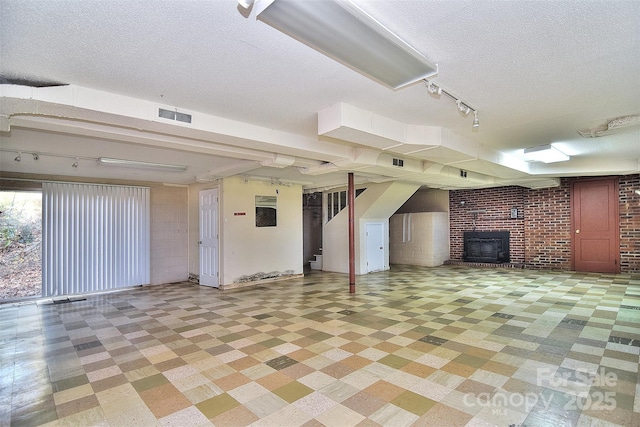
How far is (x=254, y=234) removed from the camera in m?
8.02

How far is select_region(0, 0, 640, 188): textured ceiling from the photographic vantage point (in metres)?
2.04

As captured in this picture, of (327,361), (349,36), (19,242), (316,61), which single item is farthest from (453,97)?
(19,242)

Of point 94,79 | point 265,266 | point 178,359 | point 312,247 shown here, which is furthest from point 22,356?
point 312,247

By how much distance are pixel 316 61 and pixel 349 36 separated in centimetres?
54

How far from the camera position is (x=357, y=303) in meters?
5.71

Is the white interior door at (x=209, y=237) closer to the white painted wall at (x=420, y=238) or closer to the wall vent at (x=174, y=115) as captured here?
the wall vent at (x=174, y=115)

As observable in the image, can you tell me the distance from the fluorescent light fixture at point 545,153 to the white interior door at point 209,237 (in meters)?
6.46

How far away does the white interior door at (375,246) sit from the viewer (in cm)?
946

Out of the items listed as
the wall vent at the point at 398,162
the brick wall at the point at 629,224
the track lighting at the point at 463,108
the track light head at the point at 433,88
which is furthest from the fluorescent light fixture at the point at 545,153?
the brick wall at the point at 629,224

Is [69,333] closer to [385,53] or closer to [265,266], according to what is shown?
[265,266]

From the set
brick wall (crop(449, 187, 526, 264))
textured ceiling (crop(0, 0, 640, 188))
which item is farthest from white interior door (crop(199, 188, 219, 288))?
brick wall (crop(449, 187, 526, 264))

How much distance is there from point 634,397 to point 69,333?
602cm

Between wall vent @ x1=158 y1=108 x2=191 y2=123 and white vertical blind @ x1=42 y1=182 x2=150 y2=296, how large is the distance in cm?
502

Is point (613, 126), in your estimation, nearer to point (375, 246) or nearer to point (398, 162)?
point (398, 162)
